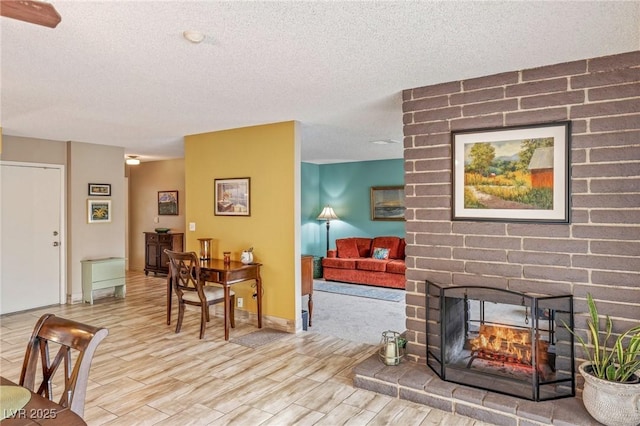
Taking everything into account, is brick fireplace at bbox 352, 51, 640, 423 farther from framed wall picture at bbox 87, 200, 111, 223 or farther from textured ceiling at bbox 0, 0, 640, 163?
framed wall picture at bbox 87, 200, 111, 223

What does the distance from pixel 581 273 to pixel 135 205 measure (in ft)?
27.7

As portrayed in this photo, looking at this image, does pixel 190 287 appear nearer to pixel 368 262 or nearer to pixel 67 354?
pixel 67 354

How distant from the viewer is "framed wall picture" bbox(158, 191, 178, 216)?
8057mm

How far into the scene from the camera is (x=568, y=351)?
2678 millimetres

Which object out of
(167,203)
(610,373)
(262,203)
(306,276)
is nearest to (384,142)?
(262,203)

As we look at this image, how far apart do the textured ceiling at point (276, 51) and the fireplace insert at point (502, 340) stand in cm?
159

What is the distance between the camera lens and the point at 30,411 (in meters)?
1.34

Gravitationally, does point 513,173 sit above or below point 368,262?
above

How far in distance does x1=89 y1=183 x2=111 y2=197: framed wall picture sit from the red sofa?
4.00 metres

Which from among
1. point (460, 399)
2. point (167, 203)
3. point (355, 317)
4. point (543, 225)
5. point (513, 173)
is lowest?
point (355, 317)

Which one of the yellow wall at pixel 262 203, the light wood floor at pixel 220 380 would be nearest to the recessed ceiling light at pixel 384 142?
the yellow wall at pixel 262 203

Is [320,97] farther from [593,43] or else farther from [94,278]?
[94,278]

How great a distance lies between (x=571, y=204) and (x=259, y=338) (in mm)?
3173

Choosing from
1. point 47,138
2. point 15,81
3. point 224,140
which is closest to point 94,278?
point 47,138
